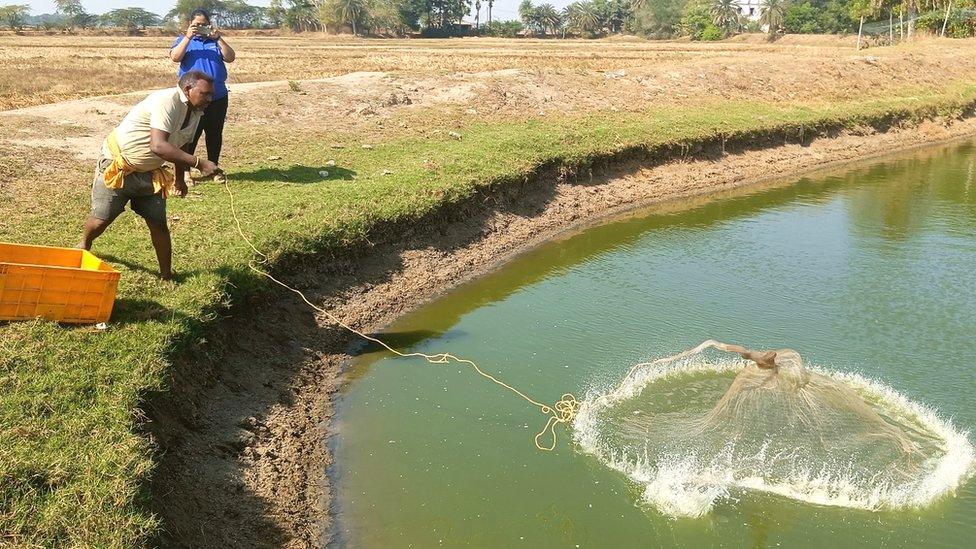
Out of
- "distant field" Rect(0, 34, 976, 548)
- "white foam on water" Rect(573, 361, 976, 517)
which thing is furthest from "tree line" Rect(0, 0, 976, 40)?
"white foam on water" Rect(573, 361, 976, 517)

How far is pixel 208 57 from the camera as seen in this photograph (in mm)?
9461

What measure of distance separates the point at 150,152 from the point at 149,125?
23 cm

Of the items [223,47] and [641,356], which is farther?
[223,47]

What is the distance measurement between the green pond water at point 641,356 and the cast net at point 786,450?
96 millimetres

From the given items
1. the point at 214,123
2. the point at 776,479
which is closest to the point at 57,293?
the point at 214,123

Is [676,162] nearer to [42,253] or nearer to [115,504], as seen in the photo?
[42,253]

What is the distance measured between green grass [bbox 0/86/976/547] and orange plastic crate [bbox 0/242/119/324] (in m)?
0.12

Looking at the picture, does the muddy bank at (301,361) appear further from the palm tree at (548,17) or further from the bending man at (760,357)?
the palm tree at (548,17)

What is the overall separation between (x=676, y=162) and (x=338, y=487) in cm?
1229

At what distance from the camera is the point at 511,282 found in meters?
10.6

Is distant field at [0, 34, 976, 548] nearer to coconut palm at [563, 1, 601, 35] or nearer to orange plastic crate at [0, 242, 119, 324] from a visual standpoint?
orange plastic crate at [0, 242, 119, 324]

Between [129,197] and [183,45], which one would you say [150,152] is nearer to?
[129,197]

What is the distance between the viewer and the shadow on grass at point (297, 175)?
35.1ft

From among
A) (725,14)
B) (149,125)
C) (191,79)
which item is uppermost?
(725,14)
